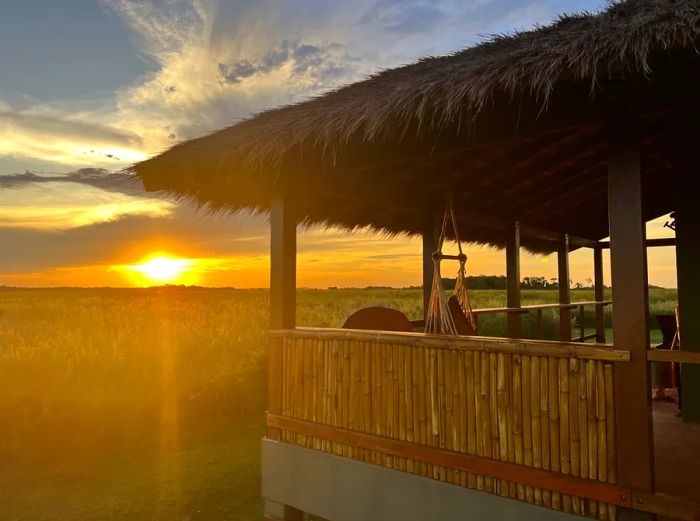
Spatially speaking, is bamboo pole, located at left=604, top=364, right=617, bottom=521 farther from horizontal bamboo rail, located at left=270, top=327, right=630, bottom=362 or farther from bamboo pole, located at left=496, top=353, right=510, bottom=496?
A: bamboo pole, located at left=496, top=353, right=510, bottom=496

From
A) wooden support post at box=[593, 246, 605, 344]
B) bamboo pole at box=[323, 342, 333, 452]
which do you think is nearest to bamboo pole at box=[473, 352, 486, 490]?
bamboo pole at box=[323, 342, 333, 452]

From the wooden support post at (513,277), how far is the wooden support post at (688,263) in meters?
2.00

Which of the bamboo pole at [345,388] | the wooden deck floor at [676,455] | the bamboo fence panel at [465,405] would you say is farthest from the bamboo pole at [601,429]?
the bamboo pole at [345,388]

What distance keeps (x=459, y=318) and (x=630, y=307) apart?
204cm

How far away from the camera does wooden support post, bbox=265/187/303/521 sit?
11.8 ft

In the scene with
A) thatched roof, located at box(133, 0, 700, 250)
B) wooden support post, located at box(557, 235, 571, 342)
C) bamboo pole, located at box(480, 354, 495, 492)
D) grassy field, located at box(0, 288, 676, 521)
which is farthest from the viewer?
wooden support post, located at box(557, 235, 571, 342)

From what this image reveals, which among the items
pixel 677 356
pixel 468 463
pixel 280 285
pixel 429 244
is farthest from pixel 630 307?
pixel 429 244

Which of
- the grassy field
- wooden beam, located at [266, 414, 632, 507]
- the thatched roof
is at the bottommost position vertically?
the grassy field

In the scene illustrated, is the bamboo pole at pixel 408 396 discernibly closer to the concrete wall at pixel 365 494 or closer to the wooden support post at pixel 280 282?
the concrete wall at pixel 365 494

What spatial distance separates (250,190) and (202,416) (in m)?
4.00

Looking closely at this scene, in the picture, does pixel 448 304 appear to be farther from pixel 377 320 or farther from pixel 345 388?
pixel 345 388

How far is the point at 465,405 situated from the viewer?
2719 mm

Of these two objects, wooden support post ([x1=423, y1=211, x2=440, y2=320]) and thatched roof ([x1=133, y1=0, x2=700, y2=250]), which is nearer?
thatched roof ([x1=133, y1=0, x2=700, y2=250])

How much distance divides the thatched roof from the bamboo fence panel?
3.73 ft
